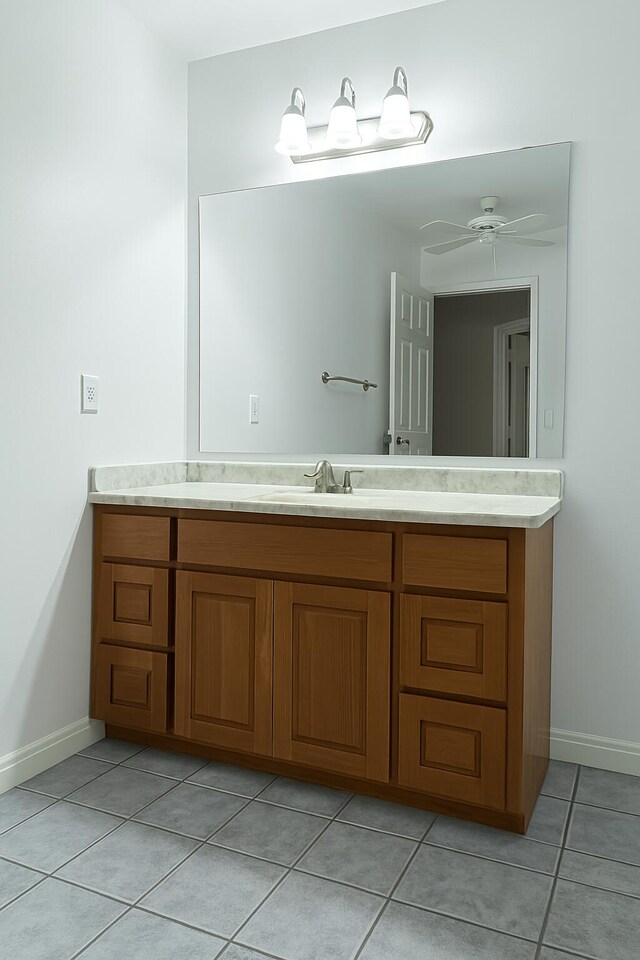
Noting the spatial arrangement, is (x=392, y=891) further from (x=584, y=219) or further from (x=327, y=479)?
(x=584, y=219)

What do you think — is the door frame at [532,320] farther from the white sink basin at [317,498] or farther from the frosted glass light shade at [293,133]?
the frosted glass light shade at [293,133]

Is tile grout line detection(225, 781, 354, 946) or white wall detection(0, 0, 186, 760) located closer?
tile grout line detection(225, 781, 354, 946)

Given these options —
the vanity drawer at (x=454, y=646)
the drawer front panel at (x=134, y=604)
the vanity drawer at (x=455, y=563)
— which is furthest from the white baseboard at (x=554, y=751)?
the vanity drawer at (x=455, y=563)

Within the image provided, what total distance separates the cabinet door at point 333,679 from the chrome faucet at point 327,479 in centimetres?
52

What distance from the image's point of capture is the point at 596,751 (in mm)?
2180

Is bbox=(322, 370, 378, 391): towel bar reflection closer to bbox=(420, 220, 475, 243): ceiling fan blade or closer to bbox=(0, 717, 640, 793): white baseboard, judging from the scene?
bbox=(420, 220, 475, 243): ceiling fan blade

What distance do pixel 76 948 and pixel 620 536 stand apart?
1.74 meters

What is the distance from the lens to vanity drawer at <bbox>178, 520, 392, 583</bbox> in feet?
6.15

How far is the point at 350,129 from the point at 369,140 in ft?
0.28

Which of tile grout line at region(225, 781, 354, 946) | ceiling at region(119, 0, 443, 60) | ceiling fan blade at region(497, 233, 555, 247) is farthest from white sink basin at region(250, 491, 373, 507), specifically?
ceiling at region(119, 0, 443, 60)

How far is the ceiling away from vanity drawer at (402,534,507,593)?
1.76 meters

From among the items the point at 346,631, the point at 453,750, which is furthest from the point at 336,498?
the point at 453,750

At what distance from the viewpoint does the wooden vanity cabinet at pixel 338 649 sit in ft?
5.75

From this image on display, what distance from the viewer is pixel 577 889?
156cm
